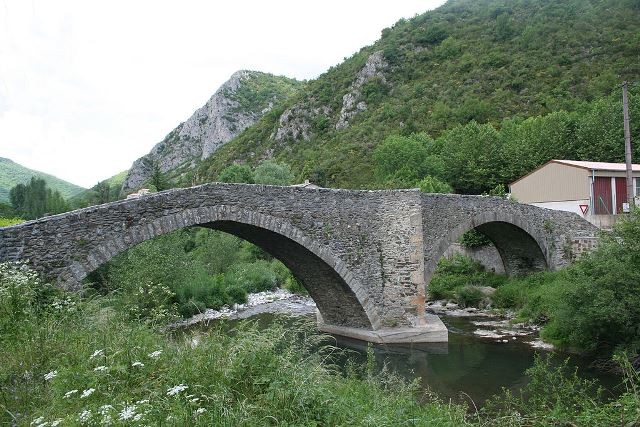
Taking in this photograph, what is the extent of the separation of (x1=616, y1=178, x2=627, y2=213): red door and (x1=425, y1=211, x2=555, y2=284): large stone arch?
4005 millimetres

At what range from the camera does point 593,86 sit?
39.2 metres

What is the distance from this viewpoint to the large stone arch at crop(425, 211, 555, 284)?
54.7 feet

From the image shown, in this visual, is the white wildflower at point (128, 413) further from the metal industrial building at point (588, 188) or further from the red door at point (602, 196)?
the red door at point (602, 196)

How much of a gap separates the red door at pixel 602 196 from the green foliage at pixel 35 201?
2134 inches

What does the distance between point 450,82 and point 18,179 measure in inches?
3847

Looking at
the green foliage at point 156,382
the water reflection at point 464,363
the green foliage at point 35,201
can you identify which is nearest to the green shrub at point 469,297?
the water reflection at point 464,363

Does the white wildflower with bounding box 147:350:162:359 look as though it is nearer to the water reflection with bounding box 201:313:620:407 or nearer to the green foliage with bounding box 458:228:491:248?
the water reflection with bounding box 201:313:620:407

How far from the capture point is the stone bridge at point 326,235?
839 cm

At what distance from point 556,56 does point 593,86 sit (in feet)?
32.2

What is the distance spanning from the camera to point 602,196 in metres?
20.7

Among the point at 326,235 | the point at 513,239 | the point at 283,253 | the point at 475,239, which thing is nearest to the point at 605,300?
the point at 326,235

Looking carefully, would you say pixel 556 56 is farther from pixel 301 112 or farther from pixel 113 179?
pixel 113 179

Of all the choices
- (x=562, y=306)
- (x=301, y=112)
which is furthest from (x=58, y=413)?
(x=301, y=112)

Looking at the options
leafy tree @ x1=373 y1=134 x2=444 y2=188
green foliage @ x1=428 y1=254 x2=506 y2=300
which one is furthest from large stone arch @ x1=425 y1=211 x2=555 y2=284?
leafy tree @ x1=373 y1=134 x2=444 y2=188
